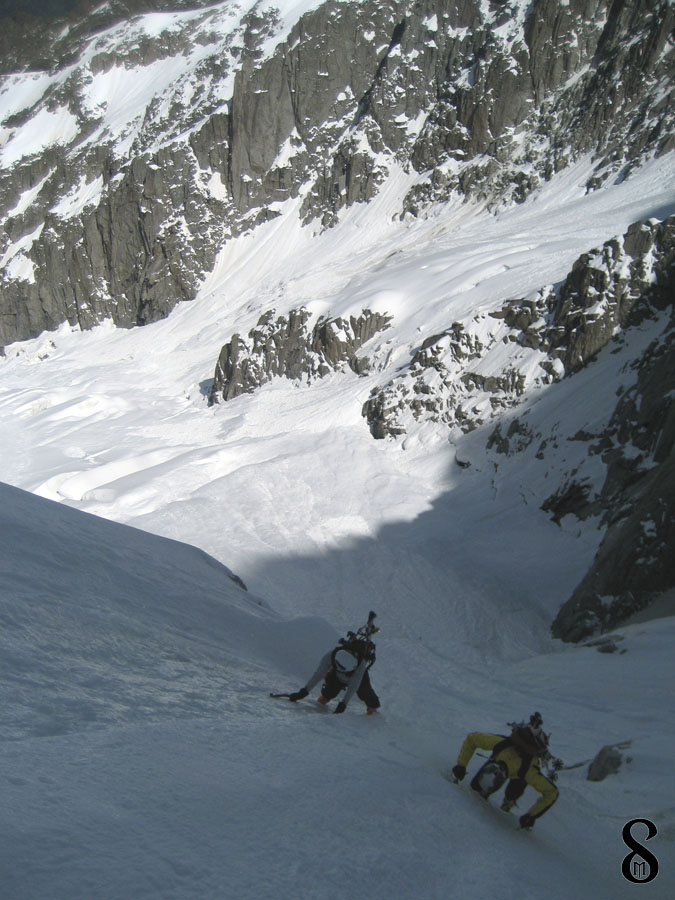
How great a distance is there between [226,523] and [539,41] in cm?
5442

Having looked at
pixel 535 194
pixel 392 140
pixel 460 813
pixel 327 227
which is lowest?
pixel 460 813

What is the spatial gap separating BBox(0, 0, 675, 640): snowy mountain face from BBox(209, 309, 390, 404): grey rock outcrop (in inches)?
6.4

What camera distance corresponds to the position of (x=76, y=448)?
128 ft

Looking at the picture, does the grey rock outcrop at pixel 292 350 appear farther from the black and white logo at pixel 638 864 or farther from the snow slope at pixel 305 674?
the black and white logo at pixel 638 864

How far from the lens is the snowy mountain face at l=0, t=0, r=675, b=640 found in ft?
88.1

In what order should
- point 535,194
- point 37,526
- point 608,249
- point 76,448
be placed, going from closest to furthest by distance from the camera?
point 37,526, point 608,249, point 76,448, point 535,194

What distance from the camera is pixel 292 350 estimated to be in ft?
139

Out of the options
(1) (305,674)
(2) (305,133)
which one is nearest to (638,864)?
(1) (305,674)

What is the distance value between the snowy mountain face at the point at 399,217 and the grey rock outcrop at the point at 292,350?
0.53ft

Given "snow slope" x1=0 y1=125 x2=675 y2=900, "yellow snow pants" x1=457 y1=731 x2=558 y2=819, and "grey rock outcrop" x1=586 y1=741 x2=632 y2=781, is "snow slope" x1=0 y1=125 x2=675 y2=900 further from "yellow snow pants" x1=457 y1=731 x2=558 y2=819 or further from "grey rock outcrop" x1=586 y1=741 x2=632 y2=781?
"yellow snow pants" x1=457 y1=731 x2=558 y2=819

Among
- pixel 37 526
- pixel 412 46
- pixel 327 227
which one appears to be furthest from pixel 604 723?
pixel 412 46

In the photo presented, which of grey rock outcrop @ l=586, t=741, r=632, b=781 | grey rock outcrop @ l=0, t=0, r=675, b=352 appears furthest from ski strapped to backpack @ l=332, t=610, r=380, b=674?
grey rock outcrop @ l=0, t=0, r=675, b=352

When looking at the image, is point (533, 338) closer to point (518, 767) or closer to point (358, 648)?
point (358, 648)

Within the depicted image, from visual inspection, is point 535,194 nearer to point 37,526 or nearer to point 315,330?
point 315,330
